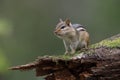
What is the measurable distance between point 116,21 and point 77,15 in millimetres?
2059

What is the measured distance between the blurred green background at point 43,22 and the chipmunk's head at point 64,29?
9.11 metres

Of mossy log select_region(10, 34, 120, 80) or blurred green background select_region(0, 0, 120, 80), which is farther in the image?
blurred green background select_region(0, 0, 120, 80)

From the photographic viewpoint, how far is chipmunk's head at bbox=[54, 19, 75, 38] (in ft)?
29.6

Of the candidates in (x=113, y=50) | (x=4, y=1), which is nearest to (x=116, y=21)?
(x=4, y=1)

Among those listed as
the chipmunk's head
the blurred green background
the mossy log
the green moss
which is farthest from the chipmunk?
the blurred green background

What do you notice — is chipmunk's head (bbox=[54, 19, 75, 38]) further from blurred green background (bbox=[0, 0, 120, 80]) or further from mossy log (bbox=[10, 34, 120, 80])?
blurred green background (bbox=[0, 0, 120, 80])

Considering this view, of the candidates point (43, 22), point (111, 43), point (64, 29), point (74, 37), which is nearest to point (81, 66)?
point (111, 43)

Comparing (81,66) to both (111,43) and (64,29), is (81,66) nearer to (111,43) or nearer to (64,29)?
(111,43)

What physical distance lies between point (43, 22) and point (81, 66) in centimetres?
1426

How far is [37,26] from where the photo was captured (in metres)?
22.3

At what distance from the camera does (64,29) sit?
30.3 ft

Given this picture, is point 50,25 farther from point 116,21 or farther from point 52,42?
point 116,21

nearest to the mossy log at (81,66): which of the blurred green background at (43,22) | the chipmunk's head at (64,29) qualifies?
the chipmunk's head at (64,29)

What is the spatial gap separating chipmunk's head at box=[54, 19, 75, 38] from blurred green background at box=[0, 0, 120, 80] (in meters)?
9.11
